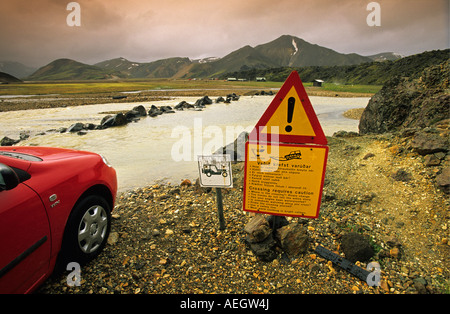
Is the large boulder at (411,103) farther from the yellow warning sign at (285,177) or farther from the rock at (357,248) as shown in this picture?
the yellow warning sign at (285,177)

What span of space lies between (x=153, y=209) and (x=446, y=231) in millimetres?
4858

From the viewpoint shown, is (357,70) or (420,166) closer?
(420,166)

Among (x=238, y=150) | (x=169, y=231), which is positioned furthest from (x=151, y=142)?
(x=169, y=231)

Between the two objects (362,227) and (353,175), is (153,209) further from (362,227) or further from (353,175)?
(353,175)

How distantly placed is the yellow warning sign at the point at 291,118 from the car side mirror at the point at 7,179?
2562 mm

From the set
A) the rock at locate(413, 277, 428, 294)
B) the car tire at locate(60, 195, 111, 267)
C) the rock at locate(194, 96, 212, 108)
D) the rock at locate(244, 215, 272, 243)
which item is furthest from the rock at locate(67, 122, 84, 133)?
the rock at locate(413, 277, 428, 294)

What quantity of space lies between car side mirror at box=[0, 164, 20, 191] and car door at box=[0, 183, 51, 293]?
0.05 metres

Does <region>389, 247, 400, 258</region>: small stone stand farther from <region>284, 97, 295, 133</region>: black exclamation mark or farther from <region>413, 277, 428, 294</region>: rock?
<region>284, 97, 295, 133</region>: black exclamation mark

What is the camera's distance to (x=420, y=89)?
26.5 feet

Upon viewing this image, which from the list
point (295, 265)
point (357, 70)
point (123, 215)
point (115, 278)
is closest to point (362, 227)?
point (295, 265)

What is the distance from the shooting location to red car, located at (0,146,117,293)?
2.08 m

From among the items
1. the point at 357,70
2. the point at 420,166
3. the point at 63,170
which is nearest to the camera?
the point at 63,170

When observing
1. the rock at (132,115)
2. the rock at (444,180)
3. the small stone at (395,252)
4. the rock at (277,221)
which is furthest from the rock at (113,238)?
the rock at (132,115)

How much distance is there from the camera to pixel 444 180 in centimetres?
381
